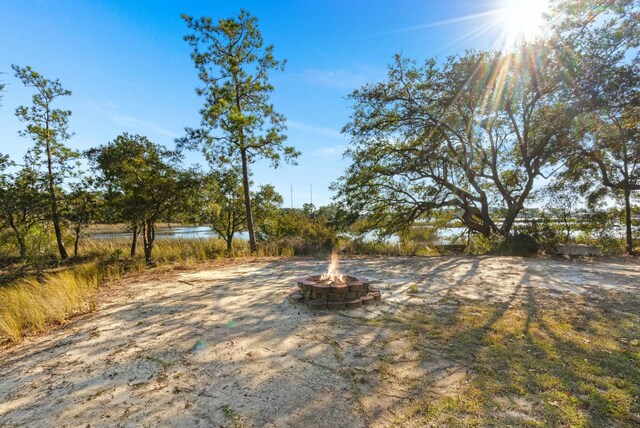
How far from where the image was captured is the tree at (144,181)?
8094mm

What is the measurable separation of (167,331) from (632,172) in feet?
49.7

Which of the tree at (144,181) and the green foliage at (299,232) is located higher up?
the tree at (144,181)

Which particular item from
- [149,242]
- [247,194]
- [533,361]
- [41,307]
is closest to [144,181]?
[149,242]

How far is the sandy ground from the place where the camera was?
2078 millimetres

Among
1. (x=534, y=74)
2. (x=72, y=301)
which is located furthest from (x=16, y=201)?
(x=534, y=74)

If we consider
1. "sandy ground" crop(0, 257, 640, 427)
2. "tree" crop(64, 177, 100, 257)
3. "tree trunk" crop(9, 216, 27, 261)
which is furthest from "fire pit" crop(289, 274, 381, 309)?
"tree trunk" crop(9, 216, 27, 261)

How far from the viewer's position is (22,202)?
1116 centimetres

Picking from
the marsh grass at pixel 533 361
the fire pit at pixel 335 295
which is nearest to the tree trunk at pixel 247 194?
the fire pit at pixel 335 295

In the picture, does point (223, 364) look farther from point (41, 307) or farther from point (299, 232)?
point (299, 232)

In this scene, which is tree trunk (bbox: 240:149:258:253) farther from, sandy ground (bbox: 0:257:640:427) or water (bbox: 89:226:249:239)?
sandy ground (bbox: 0:257:640:427)

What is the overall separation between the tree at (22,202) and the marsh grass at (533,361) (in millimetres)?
14051

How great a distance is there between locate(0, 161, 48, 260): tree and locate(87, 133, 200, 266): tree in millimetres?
4316

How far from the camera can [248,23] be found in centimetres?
952

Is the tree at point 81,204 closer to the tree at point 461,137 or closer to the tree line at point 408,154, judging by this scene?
the tree line at point 408,154
